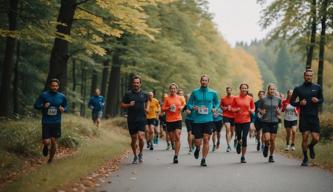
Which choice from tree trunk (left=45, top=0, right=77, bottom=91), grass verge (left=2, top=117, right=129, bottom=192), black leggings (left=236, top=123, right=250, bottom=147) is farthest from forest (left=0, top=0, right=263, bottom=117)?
black leggings (left=236, top=123, right=250, bottom=147)

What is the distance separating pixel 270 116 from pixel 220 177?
4.32 m

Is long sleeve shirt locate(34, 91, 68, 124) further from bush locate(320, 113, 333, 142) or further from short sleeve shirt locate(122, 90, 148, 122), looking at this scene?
bush locate(320, 113, 333, 142)

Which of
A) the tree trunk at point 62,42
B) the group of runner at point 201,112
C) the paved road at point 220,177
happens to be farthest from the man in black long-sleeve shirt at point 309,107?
the tree trunk at point 62,42

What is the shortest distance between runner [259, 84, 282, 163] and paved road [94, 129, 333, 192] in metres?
0.60

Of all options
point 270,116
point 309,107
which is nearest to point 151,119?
point 270,116

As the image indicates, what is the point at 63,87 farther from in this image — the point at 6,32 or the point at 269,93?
the point at 269,93

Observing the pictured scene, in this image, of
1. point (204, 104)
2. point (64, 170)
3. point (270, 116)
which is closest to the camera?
point (64, 170)

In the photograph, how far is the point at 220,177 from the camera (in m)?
10.5

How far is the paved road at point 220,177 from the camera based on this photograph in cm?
898

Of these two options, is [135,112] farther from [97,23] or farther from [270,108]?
[97,23]

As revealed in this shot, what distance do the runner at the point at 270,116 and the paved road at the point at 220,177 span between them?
60cm

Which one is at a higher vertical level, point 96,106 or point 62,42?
point 62,42

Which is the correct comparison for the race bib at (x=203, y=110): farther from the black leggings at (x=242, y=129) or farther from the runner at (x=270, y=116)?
the runner at (x=270, y=116)

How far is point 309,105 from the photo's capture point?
1284 cm
